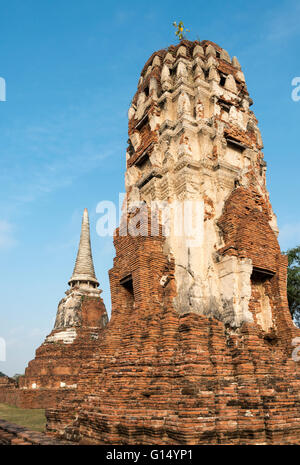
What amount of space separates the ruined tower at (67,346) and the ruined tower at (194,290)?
31.6ft

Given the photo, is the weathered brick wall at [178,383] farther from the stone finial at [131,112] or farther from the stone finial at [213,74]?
the stone finial at [131,112]

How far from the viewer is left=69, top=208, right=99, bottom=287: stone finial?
22578 millimetres

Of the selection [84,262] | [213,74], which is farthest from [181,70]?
[84,262]

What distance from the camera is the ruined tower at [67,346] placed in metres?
17.2

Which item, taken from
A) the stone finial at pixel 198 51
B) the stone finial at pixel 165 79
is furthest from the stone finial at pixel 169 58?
the stone finial at pixel 198 51

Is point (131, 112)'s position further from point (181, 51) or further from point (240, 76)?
point (240, 76)

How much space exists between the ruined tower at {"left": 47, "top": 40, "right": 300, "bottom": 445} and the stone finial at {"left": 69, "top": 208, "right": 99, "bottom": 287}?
13.1m

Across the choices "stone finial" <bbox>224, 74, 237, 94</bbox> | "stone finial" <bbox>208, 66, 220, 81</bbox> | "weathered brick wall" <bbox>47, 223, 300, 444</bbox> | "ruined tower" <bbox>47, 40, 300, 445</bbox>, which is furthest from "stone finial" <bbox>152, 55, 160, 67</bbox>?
"weathered brick wall" <bbox>47, 223, 300, 444</bbox>

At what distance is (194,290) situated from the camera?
292 inches

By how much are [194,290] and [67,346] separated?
13.0 metres

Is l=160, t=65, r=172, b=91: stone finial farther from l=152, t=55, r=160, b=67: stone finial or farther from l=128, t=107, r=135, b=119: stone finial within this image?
l=128, t=107, r=135, b=119: stone finial

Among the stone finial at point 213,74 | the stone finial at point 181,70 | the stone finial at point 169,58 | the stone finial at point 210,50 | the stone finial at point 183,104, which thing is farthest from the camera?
the stone finial at point 169,58

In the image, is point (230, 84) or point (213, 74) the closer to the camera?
point (213, 74)
